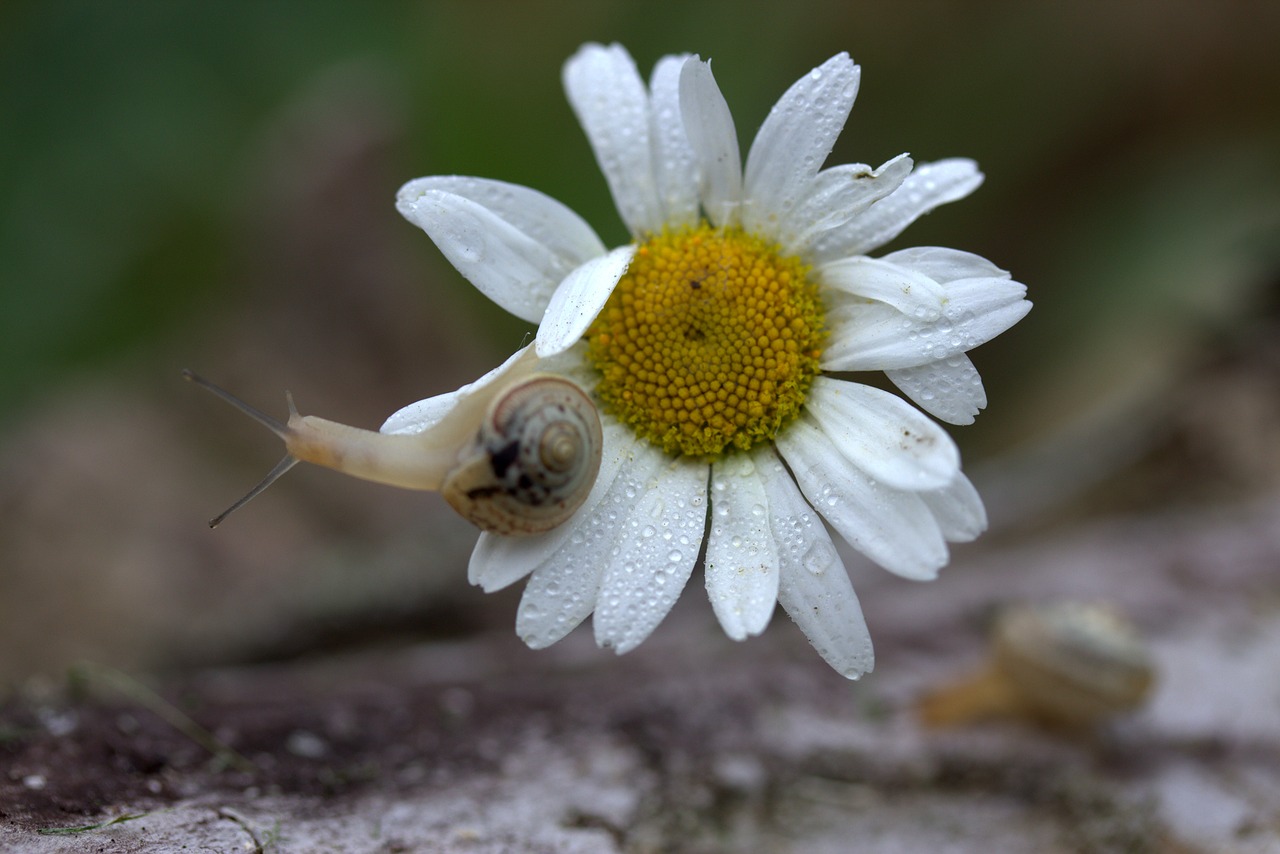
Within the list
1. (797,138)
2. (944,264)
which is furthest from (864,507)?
(797,138)

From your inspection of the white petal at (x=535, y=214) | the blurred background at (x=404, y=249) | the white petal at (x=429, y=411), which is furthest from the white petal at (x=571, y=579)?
the blurred background at (x=404, y=249)

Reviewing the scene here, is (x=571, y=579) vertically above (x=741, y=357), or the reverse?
(x=741, y=357)

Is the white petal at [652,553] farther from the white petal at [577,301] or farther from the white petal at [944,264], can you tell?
the white petal at [944,264]

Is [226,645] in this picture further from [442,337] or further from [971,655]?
[971,655]

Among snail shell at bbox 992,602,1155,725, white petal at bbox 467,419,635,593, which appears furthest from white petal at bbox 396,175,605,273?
snail shell at bbox 992,602,1155,725

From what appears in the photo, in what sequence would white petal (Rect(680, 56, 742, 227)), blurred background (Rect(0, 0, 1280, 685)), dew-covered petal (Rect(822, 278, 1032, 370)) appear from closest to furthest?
Result: dew-covered petal (Rect(822, 278, 1032, 370)) → white petal (Rect(680, 56, 742, 227)) → blurred background (Rect(0, 0, 1280, 685))

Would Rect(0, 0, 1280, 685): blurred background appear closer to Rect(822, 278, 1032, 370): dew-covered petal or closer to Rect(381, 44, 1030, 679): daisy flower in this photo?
Rect(381, 44, 1030, 679): daisy flower

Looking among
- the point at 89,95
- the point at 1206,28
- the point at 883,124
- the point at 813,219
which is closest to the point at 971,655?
the point at 813,219

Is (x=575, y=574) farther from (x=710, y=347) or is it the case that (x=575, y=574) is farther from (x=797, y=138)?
(x=797, y=138)
